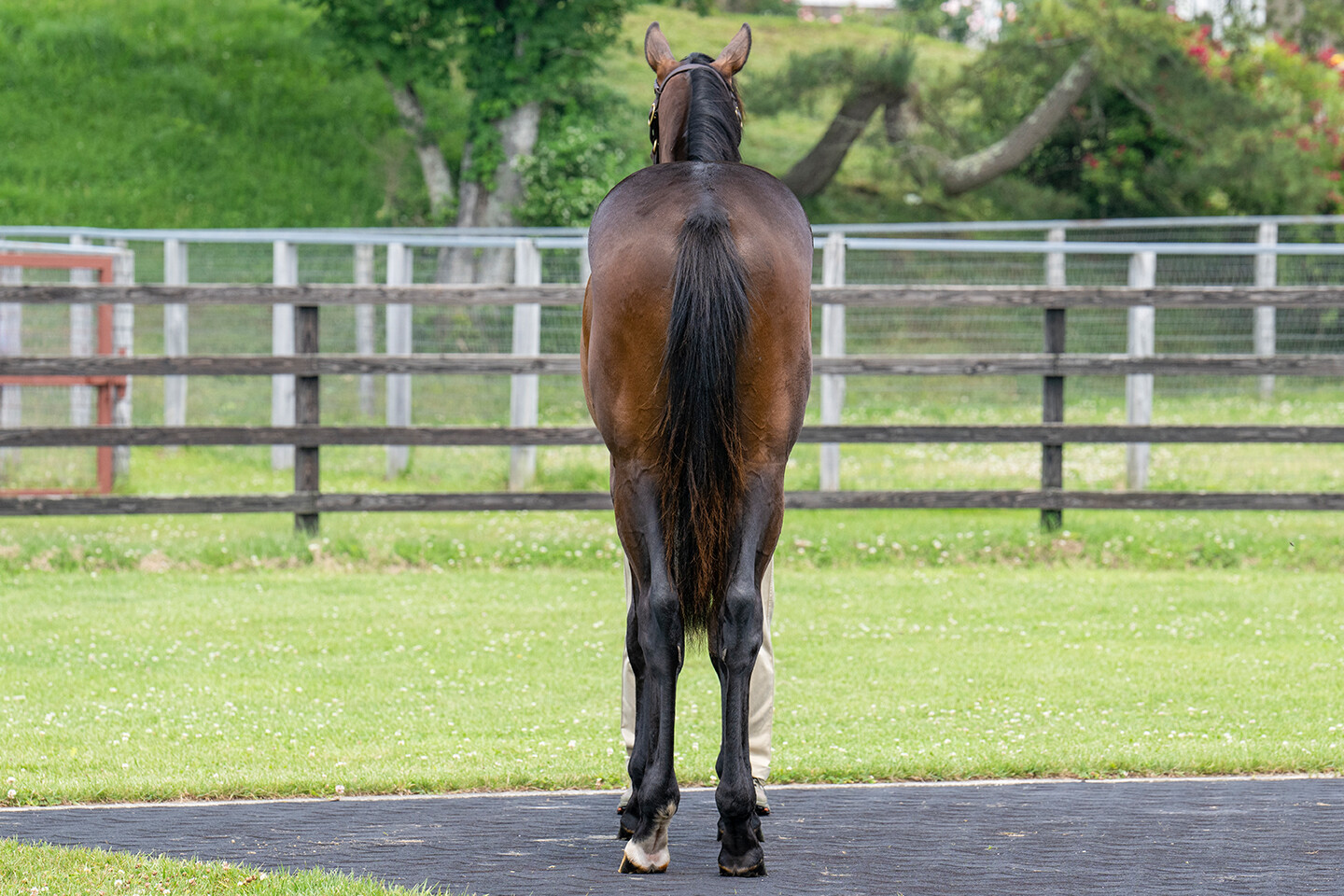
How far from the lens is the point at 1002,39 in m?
22.2

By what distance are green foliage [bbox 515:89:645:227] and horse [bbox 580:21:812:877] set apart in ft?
45.4

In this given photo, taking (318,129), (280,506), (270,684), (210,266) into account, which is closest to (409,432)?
(280,506)

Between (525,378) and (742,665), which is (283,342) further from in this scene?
(742,665)

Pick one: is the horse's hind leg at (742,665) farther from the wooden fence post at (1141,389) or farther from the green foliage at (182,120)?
the green foliage at (182,120)

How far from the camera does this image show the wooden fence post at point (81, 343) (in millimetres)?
11289

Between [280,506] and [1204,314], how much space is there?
12282 millimetres

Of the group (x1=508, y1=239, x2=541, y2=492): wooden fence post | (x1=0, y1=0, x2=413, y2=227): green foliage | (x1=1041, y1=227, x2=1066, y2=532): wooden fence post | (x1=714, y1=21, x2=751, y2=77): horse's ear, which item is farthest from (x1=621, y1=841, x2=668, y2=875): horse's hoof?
(x1=0, y1=0, x2=413, y2=227): green foliage

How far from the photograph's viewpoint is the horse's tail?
3.66 m

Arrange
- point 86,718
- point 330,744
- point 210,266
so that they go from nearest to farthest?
1. point 330,744
2. point 86,718
3. point 210,266

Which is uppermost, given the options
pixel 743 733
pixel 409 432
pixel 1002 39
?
pixel 1002 39

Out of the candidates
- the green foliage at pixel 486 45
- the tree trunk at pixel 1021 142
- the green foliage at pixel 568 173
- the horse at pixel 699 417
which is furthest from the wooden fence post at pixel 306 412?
the tree trunk at pixel 1021 142

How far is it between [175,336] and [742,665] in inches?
407

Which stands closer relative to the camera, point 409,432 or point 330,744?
point 330,744

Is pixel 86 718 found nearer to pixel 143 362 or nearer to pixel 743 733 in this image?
pixel 743 733
